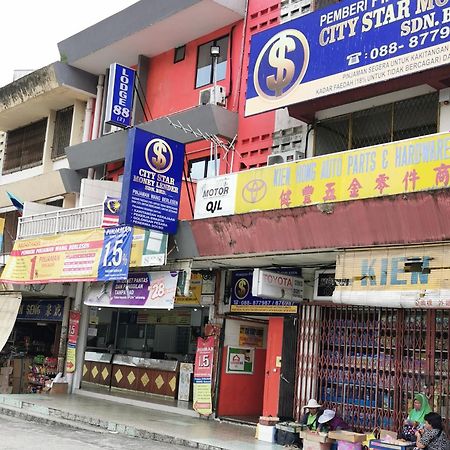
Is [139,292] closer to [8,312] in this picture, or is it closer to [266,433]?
[266,433]

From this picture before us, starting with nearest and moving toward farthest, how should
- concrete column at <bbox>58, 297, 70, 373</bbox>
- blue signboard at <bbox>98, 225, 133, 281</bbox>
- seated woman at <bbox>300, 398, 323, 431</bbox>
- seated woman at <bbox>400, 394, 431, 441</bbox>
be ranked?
seated woman at <bbox>400, 394, 431, 441</bbox>, seated woman at <bbox>300, 398, 323, 431</bbox>, blue signboard at <bbox>98, 225, 133, 281</bbox>, concrete column at <bbox>58, 297, 70, 373</bbox>

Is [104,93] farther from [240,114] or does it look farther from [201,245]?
[201,245]

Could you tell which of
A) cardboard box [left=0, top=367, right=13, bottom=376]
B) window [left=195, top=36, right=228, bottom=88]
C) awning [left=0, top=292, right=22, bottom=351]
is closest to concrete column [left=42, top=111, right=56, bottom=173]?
awning [left=0, top=292, right=22, bottom=351]

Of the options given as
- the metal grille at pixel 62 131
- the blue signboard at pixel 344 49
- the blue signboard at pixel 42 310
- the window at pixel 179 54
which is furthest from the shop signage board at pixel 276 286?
the metal grille at pixel 62 131

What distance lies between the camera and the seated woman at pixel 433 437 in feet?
34.1

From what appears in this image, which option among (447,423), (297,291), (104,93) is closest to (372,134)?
(297,291)

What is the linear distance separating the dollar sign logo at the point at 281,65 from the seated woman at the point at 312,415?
20.3 feet

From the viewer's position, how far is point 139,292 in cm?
1606

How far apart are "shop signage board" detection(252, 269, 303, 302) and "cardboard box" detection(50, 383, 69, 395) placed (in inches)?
337

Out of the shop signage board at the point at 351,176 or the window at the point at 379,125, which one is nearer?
the shop signage board at the point at 351,176

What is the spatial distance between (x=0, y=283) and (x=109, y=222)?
6.63 metres

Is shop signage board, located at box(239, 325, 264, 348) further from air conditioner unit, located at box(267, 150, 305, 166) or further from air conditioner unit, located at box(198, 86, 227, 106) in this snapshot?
air conditioner unit, located at box(198, 86, 227, 106)

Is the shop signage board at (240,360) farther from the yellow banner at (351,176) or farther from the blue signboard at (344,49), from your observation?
the blue signboard at (344,49)

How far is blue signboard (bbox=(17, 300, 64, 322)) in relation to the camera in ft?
70.9
